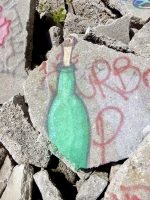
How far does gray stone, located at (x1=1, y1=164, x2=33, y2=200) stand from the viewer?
9.37 feet

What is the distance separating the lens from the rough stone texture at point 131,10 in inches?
145

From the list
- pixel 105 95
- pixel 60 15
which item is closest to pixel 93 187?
pixel 105 95

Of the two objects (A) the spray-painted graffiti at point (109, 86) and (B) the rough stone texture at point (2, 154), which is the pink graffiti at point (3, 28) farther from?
(B) the rough stone texture at point (2, 154)

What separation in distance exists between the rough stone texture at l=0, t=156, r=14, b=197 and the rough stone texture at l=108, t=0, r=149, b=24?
1.71 m

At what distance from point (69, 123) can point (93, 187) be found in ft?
1.57

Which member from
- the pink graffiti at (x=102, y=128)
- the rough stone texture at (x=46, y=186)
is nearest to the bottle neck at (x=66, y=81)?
the pink graffiti at (x=102, y=128)

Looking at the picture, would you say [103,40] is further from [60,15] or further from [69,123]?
[60,15]

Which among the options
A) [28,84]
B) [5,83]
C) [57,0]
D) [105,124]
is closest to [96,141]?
[105,124]

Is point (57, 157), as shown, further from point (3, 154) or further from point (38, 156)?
point (3, 154)

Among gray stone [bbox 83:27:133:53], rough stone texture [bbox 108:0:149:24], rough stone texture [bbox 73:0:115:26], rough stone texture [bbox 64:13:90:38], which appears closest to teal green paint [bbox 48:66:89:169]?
gray stone [bbox 83:27:133:53]

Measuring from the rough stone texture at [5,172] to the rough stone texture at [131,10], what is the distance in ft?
5.60

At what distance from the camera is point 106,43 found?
3127 millimetres

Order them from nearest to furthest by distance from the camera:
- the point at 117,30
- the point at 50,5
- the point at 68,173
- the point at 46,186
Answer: the point at 46,186 < the point at 68,173 < the point at 117,30 < the point at 50,5

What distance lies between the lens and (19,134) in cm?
306
